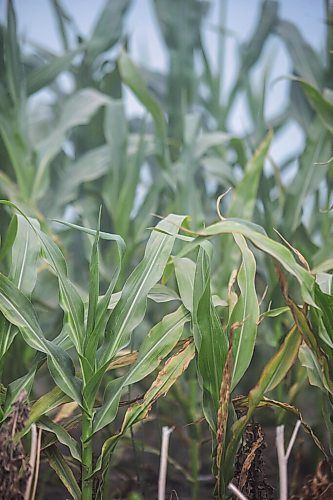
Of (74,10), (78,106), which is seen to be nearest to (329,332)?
(78,106)

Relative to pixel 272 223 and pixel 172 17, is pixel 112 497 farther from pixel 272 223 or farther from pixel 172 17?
pixel 172 17

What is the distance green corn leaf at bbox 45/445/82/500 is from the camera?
605 millimetres

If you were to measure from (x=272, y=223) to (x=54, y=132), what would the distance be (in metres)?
0.37

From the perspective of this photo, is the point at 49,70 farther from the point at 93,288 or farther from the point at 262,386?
the point at 262,386

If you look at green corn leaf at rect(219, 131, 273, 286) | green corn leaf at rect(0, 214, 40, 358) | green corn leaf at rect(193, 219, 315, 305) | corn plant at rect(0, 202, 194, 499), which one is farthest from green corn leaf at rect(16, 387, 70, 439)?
green corn leaf at rect(219, 131, 273, 286)

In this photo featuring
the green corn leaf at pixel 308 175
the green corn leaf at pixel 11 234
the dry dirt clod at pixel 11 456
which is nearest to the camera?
the dry dirt clod at pixel 11 456

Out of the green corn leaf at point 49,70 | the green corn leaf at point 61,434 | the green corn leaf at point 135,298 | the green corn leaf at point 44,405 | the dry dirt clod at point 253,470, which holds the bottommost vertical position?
the dry dirt clod at point 253,470

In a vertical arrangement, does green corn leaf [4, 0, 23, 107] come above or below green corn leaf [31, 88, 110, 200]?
above

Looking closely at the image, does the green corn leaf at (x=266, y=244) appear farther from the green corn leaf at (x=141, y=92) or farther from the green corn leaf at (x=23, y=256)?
the green corn leaf at (x=141, y=92)

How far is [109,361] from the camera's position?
598mm

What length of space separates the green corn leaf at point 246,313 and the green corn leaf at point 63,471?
0.57 ft

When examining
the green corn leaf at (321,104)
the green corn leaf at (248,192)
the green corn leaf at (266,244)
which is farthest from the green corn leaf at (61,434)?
the green corn leaf at (321,104)

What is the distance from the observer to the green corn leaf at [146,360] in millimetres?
605

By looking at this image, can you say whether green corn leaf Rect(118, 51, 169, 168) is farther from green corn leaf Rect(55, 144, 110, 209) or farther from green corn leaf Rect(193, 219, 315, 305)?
green corn leaf Rect(193, 219, 315, 305)
